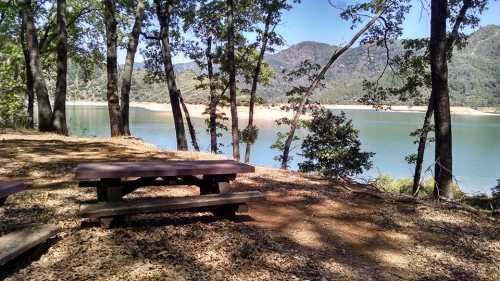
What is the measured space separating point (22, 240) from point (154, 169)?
1303mm

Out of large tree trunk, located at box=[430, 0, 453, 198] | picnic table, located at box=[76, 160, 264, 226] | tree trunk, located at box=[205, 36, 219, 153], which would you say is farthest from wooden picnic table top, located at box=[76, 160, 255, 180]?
tree trunk, located at box=[205, 36, 219, 153]

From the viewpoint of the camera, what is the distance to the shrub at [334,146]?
18.9 metres

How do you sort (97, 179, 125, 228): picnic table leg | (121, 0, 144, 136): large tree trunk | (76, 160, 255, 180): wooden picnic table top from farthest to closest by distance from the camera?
(121, 0, 144, 136): large tree trunk, (97, 179, 125, 228): picnic table leg, (76, 160, 255, 180): wooden picnic table top

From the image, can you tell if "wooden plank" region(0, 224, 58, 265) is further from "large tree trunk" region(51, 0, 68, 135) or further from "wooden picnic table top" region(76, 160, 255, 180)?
"large tree trunk" region(51, 0, 68, 135)

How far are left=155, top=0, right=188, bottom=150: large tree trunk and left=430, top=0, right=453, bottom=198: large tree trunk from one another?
9090 millimetres

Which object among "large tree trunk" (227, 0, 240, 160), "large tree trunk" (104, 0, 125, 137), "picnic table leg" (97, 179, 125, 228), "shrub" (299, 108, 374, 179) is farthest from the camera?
"shrub" (299, 108, 374, 179)

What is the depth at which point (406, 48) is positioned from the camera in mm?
14227

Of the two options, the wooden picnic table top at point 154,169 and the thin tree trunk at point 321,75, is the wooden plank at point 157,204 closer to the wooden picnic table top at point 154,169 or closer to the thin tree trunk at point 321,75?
the wooden picnic table top at point 154,169

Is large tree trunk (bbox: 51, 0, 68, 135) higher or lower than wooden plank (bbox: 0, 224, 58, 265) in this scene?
higher

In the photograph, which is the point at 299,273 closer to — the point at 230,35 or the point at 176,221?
the point at 176,221

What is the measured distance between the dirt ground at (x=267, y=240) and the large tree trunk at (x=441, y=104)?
1.13 metres

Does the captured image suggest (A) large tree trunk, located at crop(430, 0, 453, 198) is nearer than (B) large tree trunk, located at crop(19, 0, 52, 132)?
Yes

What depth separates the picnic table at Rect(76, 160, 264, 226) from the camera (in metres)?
3.66

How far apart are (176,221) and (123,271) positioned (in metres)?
1.34
